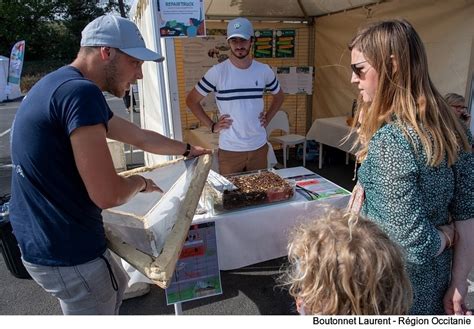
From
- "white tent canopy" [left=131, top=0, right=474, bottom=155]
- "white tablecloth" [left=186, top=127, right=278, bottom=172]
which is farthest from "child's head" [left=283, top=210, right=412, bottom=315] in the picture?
"white tablecloth" [left=186, top=127, right=278, bottom=172]

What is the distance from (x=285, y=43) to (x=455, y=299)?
5105mm

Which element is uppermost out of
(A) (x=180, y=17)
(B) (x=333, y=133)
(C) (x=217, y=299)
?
(A) (x=180, y=17)

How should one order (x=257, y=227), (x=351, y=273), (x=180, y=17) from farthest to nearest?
(x=180, y=17), (x=257, y=227), (x=351, y=273)

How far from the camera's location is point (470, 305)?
218 cm

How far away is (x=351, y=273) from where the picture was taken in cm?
73

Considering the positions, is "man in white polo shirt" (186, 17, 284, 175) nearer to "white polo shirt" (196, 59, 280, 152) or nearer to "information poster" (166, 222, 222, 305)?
"white polo shirt" (196, 59, 280, 152)

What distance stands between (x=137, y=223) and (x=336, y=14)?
4735 mm

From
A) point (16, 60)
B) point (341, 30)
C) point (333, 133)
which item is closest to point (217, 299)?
point (333, 133)

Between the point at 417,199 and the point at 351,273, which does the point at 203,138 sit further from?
the point at 351,273

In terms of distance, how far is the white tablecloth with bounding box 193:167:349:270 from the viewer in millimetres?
1878

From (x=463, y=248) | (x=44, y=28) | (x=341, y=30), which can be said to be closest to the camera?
(x=463, y=248)

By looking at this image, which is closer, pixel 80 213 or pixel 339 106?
pixel 80 213
